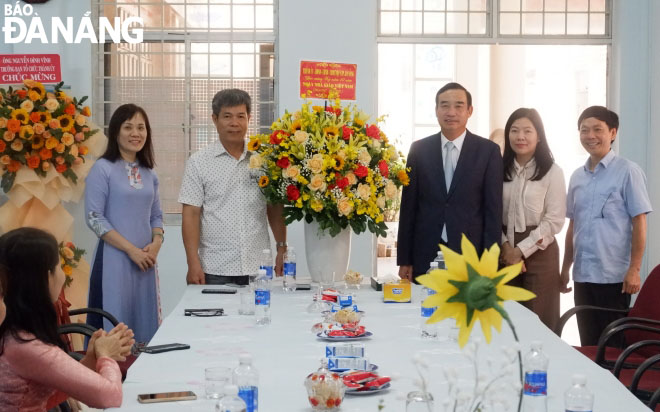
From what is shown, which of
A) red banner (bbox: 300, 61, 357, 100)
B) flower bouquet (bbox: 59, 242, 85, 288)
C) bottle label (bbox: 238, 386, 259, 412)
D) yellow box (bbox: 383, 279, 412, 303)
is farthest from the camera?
red banner (bbox: 300, 61, 357, 100)

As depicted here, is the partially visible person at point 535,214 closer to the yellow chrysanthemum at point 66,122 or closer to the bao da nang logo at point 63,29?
the yellow chrysanthemum at point 66,122

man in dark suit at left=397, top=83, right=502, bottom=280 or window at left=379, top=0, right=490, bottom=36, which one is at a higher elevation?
window at left=379, top=0, right=490, bottom=36

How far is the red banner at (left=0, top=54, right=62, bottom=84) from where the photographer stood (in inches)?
208

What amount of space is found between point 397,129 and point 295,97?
7.49 ft

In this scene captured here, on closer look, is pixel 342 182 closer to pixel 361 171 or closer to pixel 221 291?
pixel 361 171

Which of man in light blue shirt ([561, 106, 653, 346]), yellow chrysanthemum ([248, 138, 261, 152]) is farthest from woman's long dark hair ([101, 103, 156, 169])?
man in light blue shirt ([561, 106, 653, 346])

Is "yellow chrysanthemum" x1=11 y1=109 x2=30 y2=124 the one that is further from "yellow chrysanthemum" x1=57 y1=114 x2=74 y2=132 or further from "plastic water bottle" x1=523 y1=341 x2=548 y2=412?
"plastic water bottle" x1=523 y1=341 x2=548 y2=412

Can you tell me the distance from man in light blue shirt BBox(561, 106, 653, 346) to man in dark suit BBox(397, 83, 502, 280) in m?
0.53

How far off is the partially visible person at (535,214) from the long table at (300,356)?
2.60ft

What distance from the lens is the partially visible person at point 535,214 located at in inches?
164

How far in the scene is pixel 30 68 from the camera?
5297mm

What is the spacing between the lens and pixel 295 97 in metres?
5.68

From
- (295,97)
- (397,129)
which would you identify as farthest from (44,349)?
(397,129)

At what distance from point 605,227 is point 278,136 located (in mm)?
1790
